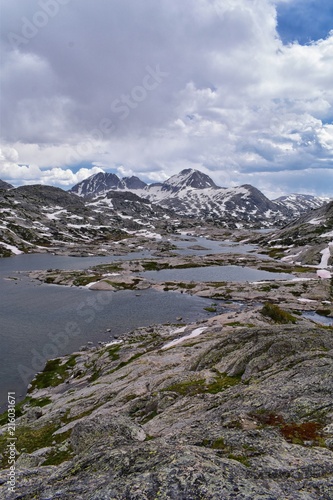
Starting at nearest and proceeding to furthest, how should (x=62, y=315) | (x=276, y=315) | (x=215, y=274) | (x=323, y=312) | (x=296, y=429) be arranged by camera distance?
(x=296, y=429) < (x=276, y=315) < (x=62, y=315) < (x=323, y=312) < (x=215, y=274)

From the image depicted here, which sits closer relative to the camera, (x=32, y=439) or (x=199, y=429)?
(x=199, y=429)

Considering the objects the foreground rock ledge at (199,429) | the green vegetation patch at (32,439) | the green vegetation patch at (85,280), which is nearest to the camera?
the foreground rock ledge at (199,429)

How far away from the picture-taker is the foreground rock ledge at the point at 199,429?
37.4 ft

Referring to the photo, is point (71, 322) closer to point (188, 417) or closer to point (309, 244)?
point (188, 417)

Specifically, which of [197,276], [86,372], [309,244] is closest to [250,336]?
[86,372]

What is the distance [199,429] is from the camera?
1748 cm

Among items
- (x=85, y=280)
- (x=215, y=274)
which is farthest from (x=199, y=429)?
(x=215, y=274)

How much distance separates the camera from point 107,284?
11488 cm

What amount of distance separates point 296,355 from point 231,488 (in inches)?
695

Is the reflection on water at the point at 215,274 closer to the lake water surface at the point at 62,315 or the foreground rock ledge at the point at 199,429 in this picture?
the lake water surface at the point at 62,315

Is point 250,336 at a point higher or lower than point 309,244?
lower

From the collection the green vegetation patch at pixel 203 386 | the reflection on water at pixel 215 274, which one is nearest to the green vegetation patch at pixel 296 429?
the green vegetation patch at pixel 203 386

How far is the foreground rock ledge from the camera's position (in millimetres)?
11414

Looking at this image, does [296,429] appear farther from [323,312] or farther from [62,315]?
[323,312]
